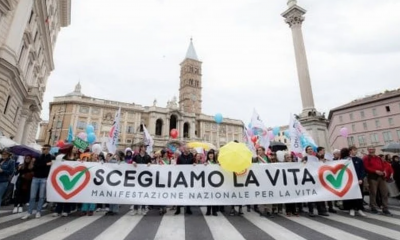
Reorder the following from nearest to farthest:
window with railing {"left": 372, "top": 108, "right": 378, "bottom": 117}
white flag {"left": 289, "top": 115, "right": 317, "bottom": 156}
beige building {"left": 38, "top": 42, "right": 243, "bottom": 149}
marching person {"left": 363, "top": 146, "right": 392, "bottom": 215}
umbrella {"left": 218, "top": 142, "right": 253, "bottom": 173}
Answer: umbrella {"left": 218, "top": 142, "right": 253, "bottom": 173} → marching person {"left": 363, "top": 146, "right": 392, "bottom": 215} → white flag {"left": 289, "top": 115, "right": 317, "bottom": 156} → window with railing {"left": 372, "top": 108, "right": 378, "bottom": 117} → beige building {"left": 38, "top": 42, "right": 243, "bottom": 149}

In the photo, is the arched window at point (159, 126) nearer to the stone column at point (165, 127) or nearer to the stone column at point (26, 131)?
the stone column at point (165, 127)

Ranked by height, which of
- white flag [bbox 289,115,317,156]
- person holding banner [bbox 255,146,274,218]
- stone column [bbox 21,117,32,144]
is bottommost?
person holding banner [bbox 255,146,274,218]

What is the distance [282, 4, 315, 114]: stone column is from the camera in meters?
17.3

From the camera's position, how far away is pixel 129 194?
6.12 m

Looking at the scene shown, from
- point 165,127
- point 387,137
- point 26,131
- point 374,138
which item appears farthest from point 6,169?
point 374,138

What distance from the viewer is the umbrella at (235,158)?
18.6 feet

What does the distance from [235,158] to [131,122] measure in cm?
5374

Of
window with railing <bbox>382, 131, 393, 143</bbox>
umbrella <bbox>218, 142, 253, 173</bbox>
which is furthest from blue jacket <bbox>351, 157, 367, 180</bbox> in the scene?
window with railing <bbox>382, 131, 393, 143</bbox>

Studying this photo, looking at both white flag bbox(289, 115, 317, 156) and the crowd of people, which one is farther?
white flag bbox(289, 115, 317, 156)

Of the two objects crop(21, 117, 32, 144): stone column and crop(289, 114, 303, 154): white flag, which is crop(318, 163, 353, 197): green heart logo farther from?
crop(21, 117, 32, 144): stone column

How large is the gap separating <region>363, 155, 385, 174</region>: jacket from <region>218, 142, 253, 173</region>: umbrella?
3894 millimetres

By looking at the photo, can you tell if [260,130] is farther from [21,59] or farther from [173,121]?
[173,121]

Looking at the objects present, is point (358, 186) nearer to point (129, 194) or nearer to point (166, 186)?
point (166, 186)

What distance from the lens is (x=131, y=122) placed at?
56.2m
